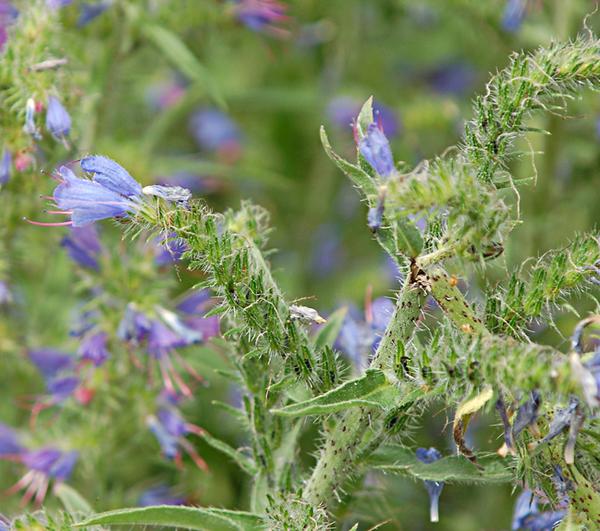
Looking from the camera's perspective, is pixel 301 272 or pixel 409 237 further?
pixel 301 272

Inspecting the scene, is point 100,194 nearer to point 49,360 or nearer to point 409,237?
point 409,237

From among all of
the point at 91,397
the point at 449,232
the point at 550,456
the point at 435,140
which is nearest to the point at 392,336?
the point at 449,232

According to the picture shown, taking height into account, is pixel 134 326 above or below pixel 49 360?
above

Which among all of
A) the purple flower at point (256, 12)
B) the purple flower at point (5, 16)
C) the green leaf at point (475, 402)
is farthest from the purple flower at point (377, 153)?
the purple flower at point (256, 12)

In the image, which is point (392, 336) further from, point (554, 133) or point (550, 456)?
point (554, 133)

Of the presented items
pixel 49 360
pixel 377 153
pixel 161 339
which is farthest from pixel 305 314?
pixel 49 360

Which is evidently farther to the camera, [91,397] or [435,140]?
[435,140]
